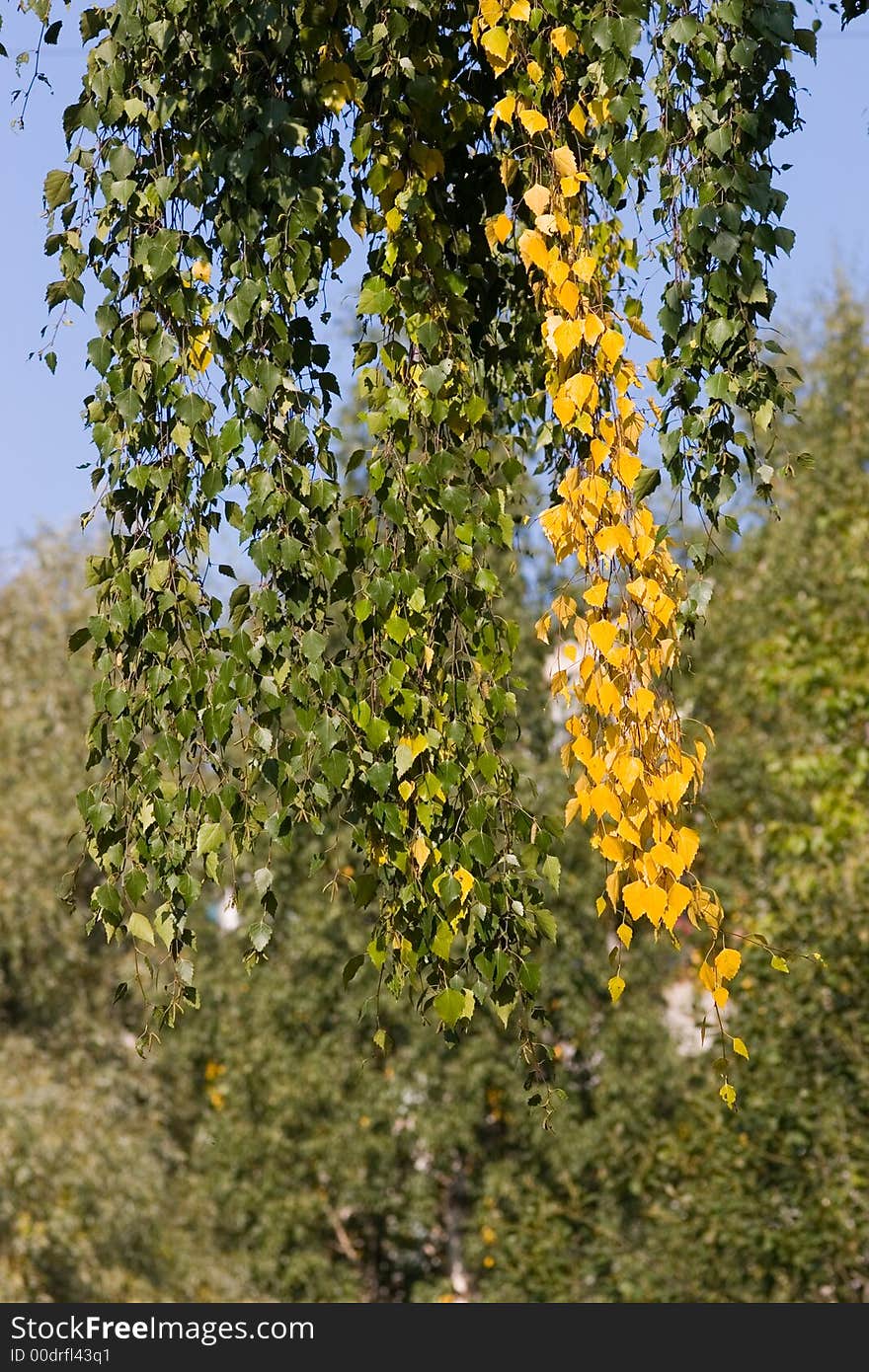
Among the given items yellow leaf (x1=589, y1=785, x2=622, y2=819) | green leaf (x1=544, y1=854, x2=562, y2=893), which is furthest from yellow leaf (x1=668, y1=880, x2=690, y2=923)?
green leaf (x1=544, y1=854, x2=562, y2=893)

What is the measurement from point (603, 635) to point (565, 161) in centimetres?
58

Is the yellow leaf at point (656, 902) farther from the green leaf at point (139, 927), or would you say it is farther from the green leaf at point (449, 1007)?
the green leaf at point (139, 927)

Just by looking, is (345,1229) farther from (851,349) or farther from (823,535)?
(851,349)

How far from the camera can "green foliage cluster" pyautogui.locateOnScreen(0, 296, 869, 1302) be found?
8469 millimetres

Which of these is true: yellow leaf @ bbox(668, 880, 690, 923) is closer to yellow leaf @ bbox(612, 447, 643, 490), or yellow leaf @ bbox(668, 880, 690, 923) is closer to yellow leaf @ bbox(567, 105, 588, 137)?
yellow leaf @ bbox(612, 447, 643, 490)

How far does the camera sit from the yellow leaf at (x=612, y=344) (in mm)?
1897

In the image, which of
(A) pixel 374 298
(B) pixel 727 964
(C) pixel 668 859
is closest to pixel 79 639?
(A) pixel 374 298

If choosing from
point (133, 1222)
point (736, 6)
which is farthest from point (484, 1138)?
point (736, 6)

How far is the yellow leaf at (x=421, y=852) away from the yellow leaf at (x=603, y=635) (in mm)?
346

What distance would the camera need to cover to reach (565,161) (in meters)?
1.95

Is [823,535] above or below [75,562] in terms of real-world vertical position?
below

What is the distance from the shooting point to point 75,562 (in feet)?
36.4

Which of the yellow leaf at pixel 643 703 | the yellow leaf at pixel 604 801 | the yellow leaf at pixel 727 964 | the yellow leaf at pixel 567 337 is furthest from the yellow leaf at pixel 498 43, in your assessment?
the yellow leaf at pixel 727 964
